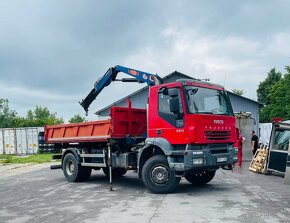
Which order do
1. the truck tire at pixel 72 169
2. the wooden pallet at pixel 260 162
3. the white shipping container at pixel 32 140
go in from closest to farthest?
the truck tire at pixel 72 169 → the wooden pallet at pixel 260 162 → the white shipping container at pixel 32 140

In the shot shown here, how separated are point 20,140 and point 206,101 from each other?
24881mm

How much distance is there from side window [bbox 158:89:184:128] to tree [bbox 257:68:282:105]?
2309 inches

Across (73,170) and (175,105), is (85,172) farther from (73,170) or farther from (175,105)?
(175,105)

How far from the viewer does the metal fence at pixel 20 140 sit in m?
31.2

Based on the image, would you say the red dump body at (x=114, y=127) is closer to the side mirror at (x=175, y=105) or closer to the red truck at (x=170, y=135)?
the red truck at (x=170, y=135)

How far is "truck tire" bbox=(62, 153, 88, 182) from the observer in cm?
1290

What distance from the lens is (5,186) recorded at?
1284cm

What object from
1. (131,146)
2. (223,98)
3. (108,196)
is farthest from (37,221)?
(223,98)

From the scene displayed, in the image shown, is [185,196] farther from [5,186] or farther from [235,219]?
[5,186]

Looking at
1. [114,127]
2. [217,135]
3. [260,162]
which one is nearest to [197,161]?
[217,135]

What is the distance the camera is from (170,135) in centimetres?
978

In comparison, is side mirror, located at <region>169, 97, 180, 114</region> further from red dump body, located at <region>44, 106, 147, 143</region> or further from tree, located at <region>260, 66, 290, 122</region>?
tree, located at <region>260, 66, 290, 122</region>

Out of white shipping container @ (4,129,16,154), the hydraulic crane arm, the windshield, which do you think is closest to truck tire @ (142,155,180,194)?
the windshield

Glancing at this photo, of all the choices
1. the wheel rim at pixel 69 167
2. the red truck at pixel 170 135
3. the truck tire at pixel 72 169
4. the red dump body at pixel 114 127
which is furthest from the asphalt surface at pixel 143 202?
the red dump body at pixel 114 127
